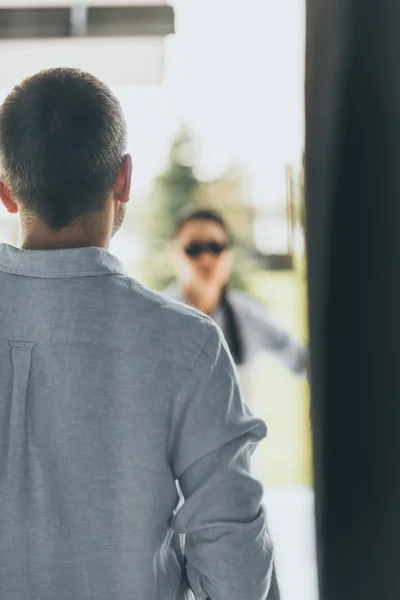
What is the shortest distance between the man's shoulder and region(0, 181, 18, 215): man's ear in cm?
16

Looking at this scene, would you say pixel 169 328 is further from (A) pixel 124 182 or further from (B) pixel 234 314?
(B) pixel 234 314

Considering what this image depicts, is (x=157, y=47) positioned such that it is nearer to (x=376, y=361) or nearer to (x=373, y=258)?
(x=373, y=258)

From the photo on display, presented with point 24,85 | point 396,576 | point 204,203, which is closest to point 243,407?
point 24,85

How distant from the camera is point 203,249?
2596 mm

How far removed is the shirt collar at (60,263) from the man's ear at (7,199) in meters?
0.05

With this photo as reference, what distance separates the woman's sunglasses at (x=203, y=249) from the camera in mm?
2590

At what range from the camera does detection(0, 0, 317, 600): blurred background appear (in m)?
7.37

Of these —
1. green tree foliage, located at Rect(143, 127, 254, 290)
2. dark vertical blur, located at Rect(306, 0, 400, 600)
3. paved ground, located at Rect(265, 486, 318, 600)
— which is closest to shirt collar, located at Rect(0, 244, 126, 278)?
dark vertical blur, located at Rect(306, 0, 400, 600)

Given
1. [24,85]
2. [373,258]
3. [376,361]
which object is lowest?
[376,361]

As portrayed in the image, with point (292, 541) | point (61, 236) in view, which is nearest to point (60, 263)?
point (61, 236)

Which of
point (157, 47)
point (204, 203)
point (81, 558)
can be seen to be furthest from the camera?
point (204, 203)

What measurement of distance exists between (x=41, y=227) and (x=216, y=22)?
7404 millimetres

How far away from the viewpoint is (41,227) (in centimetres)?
83

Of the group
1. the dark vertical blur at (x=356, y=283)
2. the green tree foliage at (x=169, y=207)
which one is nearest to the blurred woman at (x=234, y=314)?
the dark vertical blur at (x=356, y=283)
